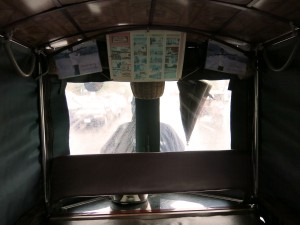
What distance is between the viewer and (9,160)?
4.63 feet

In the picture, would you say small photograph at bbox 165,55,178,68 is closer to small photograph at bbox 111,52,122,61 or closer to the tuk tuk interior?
the tuk tuk interior

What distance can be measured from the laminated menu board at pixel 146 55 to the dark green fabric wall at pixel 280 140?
0.58 metres

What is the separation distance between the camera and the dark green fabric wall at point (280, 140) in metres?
1.48

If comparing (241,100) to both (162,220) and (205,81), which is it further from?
(162,220)

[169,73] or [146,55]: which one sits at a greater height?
[146,55]

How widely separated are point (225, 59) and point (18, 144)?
4.50 feet

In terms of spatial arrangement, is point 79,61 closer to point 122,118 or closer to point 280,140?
point 122,118

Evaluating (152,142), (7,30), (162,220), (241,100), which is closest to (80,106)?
(152,142)

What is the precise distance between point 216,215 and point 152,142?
693mm

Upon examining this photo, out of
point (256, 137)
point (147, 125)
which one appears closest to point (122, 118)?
point (147, 125)

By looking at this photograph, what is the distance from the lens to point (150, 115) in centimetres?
209

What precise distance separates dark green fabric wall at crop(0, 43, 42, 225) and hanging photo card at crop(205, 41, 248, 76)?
114 centimetres

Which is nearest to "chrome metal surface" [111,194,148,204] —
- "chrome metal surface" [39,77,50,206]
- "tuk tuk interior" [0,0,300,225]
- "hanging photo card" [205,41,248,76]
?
"tuk tuk interior" [0,0,300,225]

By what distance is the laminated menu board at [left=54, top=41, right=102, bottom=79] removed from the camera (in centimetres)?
178
